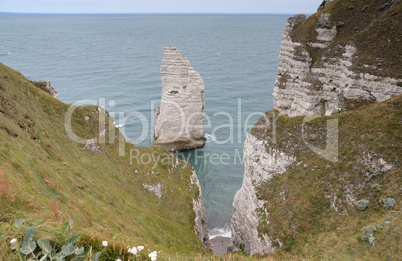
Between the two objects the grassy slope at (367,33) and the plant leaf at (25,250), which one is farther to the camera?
the grassy slope at (367,33)

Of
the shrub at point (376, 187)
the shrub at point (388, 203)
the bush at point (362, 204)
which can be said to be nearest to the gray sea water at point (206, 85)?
the bush at point (362, 204)

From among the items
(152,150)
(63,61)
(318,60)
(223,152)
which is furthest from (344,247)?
(63,61)

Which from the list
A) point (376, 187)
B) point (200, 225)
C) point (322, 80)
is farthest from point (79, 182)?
point (322, 80)

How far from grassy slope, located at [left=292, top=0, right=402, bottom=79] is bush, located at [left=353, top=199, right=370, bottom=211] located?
20918 mm

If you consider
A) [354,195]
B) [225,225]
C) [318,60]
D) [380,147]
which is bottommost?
[225,225]

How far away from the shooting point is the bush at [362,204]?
2405 centimetres

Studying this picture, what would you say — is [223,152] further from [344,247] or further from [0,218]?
[0,218]

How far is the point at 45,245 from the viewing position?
6930 mm

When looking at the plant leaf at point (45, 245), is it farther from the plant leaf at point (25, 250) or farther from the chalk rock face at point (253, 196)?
the chalk rock face at point (253, 196)

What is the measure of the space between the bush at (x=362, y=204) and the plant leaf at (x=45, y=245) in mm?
24612

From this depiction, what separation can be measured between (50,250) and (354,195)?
83.2 feet

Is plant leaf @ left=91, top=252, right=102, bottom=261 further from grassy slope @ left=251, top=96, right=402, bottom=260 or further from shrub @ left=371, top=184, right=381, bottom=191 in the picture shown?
shrub @ left=371, top=184, right=381, bottom=191

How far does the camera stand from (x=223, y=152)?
64312 mm

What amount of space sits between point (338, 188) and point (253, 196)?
360 inches
